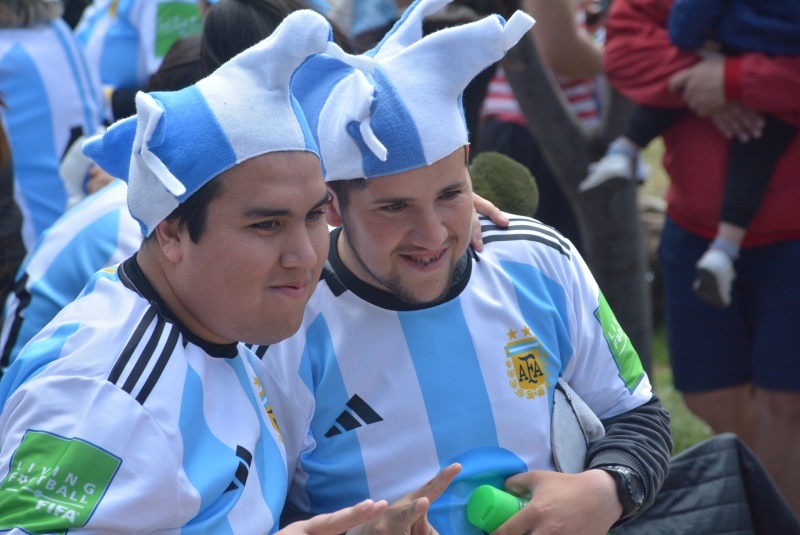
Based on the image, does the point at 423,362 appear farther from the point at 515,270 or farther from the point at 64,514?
the point at 64,514

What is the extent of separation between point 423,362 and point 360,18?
9.00ft

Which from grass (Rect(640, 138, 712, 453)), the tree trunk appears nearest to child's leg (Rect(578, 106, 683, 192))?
the tree trunk

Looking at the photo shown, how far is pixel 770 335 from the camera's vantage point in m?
3.53

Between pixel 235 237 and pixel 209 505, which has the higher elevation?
pixel 235 237

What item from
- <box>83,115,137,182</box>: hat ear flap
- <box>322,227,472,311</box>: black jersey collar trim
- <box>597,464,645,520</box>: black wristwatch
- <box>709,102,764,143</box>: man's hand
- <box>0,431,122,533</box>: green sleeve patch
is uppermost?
→ <box>83,115,137,182</box>: hat ear flap

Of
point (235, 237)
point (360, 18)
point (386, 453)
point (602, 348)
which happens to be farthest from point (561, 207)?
point (235, 237)

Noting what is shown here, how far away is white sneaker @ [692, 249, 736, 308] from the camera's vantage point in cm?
343

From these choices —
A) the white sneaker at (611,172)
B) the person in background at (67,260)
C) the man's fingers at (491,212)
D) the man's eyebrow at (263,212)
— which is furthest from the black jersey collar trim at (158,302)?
the white sneaker at (611,172)

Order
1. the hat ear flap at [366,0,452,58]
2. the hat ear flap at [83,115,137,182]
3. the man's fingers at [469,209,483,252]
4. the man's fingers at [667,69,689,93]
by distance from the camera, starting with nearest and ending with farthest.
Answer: the hat ear flap at [83,115,137,182], the hat ear flap at [366,0,452,58], the man's fingers at [469,209,483,252], the man's fingers at [667,69,689,93]

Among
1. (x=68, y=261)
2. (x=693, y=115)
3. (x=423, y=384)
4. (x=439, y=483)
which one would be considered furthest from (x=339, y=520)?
(x=693, y=115)

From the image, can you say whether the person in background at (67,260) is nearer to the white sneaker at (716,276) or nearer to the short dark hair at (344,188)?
the short dark hair at (344,188)

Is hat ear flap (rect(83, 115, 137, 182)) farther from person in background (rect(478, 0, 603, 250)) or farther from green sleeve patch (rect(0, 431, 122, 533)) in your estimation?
person in background (rect(478, 0, 603, 250))

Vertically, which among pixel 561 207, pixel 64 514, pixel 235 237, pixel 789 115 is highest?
pixel 235 237

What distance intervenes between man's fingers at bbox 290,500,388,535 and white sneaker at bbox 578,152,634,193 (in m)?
2.18
